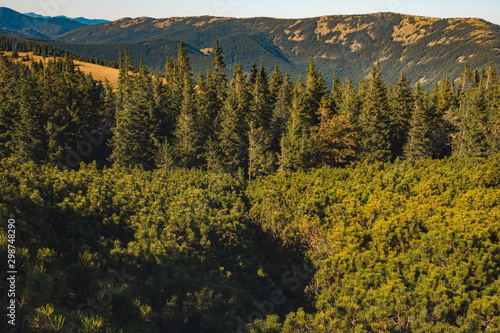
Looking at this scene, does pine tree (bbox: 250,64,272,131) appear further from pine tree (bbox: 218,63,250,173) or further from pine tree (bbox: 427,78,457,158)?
pine tree (bbox: 427,78,457,158)

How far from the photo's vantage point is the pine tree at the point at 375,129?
4750cm

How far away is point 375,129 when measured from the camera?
1868 inches

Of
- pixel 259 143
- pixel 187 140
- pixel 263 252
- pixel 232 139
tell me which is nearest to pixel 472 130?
pixel 259 143

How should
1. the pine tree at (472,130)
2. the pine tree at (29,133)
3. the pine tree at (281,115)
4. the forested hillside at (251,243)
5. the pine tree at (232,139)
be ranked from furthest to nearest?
the pine tree at (281,115), the pine tree at (232,139), the pine tree at (472,130), the pine tree at (29,133), the forested hillside at (251,243)

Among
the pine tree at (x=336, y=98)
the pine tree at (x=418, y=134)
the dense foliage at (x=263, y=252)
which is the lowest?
the dense foliage at (x=263, y=252)

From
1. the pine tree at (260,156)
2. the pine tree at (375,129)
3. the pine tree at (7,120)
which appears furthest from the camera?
the pine tree at (375,129)

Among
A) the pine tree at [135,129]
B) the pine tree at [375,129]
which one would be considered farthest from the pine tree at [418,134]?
the pine tree at [135,129]

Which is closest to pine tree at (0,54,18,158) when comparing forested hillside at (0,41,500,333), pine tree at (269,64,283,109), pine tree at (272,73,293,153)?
forested hillside at (0,41,500,333)

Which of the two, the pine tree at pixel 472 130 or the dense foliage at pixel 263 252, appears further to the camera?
the pine tree at pixel 472 130

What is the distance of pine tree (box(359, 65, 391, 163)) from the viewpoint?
4750 centimetres

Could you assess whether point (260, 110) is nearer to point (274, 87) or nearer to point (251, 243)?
point (274, 87)

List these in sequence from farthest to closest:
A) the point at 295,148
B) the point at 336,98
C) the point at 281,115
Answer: the point at 336,98, the point at 281,115, the point at 295,148

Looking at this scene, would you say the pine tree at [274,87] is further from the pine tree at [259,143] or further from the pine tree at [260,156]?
the pine tree at [260,156]

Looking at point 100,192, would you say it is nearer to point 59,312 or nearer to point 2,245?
point 2,245
